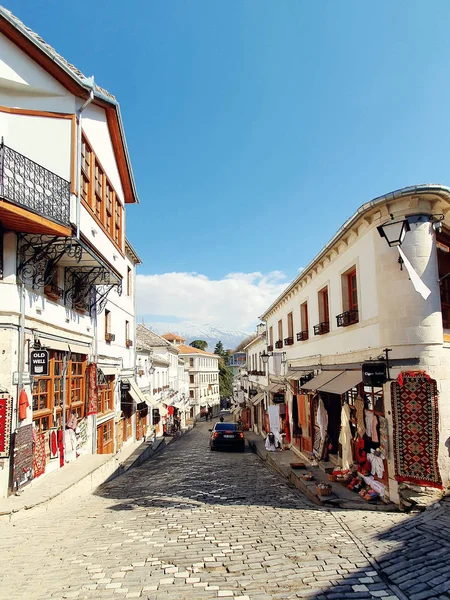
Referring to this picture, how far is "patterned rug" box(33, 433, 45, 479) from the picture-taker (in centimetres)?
969

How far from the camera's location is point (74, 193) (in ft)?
33.3

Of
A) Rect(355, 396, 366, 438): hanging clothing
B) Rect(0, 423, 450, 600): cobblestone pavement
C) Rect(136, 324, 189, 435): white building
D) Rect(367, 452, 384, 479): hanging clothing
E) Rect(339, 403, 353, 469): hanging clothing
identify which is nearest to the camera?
Rect(0, 423, 450, 600): cobblestone pavement

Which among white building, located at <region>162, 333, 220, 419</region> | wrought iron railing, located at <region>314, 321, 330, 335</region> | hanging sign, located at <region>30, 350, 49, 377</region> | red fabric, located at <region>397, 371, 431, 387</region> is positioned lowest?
white building, located at <region>162, 333, 220, 419</region>

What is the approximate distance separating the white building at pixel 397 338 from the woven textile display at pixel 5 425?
7199 mm

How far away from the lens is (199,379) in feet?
213

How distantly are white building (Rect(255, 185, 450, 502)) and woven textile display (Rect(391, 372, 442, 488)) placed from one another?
0.02 metres

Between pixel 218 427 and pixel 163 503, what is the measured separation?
1245 centimetres

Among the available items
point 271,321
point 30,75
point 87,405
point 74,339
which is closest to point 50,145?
point 30,75

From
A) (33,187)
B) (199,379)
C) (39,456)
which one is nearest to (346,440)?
(39,456)

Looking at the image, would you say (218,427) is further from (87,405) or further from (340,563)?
(340,563)

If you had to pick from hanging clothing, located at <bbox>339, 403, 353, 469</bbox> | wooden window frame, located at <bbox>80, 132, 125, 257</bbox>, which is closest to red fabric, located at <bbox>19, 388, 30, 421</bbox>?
wooden window frame, located at <bbox>80, 132, 125, 257</bbox>

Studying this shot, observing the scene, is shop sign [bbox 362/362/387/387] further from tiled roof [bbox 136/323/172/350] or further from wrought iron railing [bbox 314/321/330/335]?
tiled roof [bbox 136/323/172/350]

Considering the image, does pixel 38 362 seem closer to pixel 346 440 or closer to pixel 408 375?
pixel 346 440

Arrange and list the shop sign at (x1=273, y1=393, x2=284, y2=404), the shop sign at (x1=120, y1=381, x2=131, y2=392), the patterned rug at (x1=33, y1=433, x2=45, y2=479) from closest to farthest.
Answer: the patterned rug at (x1=33, y1=433, x2=45, y2=479)
the shop sign at (x1=120, y1=381, x2=131, y2=392)
the shop sign at (x1=273, y1=393, x2=284, y2=404)
